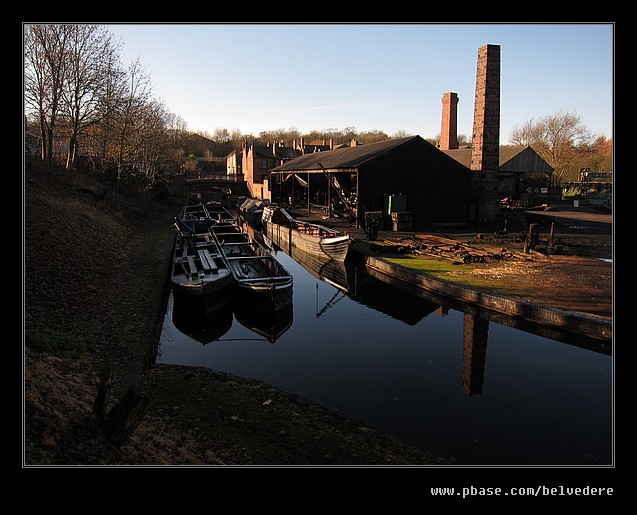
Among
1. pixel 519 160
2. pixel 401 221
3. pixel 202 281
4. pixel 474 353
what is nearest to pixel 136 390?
pixel 202 281

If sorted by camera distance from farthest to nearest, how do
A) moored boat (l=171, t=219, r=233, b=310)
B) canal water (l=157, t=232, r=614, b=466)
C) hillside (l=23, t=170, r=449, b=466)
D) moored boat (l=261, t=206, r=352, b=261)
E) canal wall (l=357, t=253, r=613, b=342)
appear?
moored boat (l=261, t=206, r=352, b=261) < moored boat (l=171, t=219, r=233, b=310) < canal wall (l=357, t=253, r=613, b=342) < canal water (l=157, t=232, r=614, b=466) < hillside (l=23, t=170, r=449, b=466)

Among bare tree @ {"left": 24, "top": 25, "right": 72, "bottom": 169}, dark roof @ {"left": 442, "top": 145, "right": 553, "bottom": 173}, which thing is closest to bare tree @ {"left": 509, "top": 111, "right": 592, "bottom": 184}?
dark roof @ {"left": 442, "top": 145, "right": 553, "bottom": 173}

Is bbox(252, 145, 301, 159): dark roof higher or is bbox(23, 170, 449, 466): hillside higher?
bbox(252, 145, 301, 159): dark roof

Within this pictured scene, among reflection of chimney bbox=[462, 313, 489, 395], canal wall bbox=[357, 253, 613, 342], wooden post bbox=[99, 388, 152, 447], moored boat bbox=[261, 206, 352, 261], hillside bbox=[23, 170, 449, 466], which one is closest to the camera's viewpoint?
wooden post bbox=[99, 388, 152, 447]

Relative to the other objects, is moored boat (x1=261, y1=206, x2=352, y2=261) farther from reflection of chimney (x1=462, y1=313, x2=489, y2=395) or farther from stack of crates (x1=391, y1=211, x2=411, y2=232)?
reflection of chimney (x1=462, y1=313, x2=489, y2=395)

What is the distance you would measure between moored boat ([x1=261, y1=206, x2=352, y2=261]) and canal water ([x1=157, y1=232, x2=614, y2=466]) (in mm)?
5094

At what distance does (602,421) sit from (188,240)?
16.0 m

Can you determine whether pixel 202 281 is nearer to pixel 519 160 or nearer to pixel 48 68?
pixel 48 68

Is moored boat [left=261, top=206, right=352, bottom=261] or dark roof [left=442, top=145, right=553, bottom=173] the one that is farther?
dark roof [left=442, top=145, right=553, bottom=173]

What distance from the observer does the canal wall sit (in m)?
10.8

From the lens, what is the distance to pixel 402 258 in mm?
19281

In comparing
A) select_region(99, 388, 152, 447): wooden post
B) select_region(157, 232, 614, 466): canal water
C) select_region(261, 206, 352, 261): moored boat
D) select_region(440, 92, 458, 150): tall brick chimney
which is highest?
select_region(440, 92, 458, 150): tall brick chimney

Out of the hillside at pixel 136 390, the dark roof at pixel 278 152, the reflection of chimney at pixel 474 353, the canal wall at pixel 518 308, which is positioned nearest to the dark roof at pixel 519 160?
the canal wall at pixel 518 308
